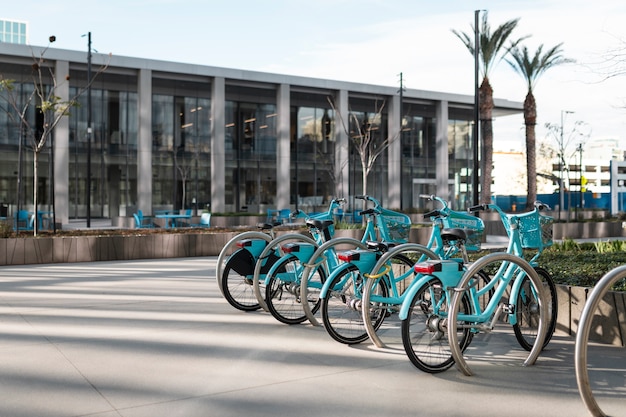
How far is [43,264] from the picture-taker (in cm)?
1373

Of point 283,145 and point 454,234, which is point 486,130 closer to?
point 283,145

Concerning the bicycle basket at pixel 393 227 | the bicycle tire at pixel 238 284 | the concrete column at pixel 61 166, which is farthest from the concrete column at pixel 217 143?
the bicycle basket at pixel 393 227

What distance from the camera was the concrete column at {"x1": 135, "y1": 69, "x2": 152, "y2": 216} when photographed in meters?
32.8

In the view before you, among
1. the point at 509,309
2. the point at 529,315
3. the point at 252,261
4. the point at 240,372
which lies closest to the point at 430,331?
the point at 509,309

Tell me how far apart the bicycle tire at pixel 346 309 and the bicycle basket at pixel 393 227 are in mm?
797

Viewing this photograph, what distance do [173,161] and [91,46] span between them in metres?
9.41

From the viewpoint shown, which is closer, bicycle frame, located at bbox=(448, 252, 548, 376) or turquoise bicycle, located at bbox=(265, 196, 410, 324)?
bicycle frame, located at bbox=(448, 252, 548, 376)

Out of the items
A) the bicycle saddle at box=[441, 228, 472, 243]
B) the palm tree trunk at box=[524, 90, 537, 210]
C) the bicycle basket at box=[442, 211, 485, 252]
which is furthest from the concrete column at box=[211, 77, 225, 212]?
the bicycle saddle at box=[441, 228, 472, 243]

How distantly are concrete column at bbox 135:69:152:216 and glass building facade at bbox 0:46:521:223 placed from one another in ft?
0.16

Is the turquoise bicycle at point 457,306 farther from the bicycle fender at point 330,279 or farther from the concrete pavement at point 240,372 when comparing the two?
the bicycle fender at point 330,279

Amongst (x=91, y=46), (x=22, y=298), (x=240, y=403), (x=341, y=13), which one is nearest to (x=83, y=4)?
(x=341, y=13)

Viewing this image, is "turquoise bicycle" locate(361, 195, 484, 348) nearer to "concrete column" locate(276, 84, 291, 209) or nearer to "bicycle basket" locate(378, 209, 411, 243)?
"bicycle basket" locate(378, 209, 411, 243)

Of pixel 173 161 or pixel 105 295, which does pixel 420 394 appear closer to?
pixel 105 295

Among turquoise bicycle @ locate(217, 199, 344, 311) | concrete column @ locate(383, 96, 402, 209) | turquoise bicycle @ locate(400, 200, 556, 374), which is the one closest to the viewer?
turquoise bicycle @ locate(400, 200, 556, 374)
